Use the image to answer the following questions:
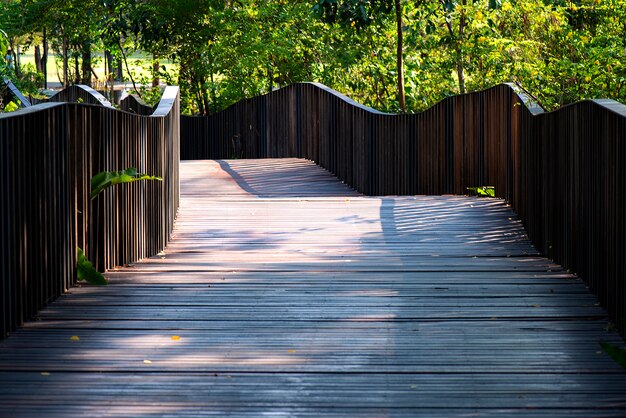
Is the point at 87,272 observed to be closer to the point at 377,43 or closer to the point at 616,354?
the point at 616,354

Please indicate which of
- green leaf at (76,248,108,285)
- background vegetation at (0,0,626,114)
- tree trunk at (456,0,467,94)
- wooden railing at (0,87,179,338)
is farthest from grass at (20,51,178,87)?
green leaf at (76,248,108,285)

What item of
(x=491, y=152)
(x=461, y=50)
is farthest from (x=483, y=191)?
(x=461, y=50)

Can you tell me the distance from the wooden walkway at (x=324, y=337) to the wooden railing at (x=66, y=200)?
6.9 inches

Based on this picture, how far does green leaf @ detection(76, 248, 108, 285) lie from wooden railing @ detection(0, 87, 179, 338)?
62mm

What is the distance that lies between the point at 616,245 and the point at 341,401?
178 centimetres

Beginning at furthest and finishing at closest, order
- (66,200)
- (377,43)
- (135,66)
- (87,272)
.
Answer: (135,66)
(377,43)
(87,272)
(66,200)

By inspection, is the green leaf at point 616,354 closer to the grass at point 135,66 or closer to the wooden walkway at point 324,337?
the wooden walkway at point 324,337

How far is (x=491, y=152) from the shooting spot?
428 inches

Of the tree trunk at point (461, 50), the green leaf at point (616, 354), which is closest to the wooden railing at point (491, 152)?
the green leaf at point (616, 354)

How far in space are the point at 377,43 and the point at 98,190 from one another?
46.4 feet

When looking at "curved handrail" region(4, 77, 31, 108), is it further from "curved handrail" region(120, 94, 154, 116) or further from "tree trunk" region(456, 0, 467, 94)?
"tree trunk" region(456, 0, 467, 94)

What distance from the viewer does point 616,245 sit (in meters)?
5.07

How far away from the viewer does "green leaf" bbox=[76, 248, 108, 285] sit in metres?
6.16

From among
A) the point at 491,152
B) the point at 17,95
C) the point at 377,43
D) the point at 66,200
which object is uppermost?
the point at 377,43
